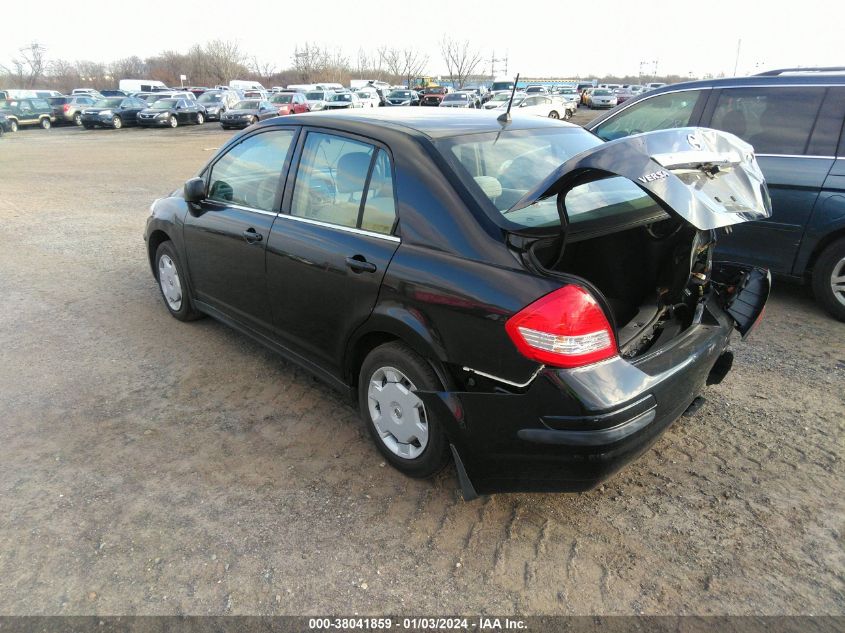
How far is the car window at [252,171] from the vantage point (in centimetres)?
356

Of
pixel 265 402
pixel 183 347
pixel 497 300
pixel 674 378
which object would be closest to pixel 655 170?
pixel 497 300

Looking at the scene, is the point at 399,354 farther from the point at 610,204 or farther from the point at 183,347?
the point at 183,347

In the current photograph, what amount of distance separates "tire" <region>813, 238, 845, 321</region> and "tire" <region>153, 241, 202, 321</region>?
5044 millimetres

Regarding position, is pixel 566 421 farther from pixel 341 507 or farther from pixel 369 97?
pixel 369 97

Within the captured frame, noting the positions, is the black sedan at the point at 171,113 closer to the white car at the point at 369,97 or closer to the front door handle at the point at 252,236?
the white car at the point at 369,97

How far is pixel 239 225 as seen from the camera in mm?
3709

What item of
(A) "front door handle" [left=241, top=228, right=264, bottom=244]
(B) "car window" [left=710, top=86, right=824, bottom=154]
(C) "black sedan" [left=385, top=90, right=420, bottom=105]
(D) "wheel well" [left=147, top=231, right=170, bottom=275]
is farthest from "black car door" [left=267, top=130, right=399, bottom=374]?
(C) "black sedan" [left=385, top=90, right=420, bottom=105]

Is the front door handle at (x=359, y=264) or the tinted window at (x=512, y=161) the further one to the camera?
the front door handle at (x=359, y=264)

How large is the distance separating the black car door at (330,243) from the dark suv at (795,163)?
139 inches

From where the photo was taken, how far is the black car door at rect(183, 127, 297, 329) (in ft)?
11.7

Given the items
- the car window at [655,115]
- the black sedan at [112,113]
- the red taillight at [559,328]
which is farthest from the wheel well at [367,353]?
the black sedan at [112,113]

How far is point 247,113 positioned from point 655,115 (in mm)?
25272

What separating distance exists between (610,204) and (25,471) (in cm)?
329

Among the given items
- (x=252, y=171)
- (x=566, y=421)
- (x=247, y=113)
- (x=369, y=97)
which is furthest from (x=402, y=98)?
(x=566, y=421)
